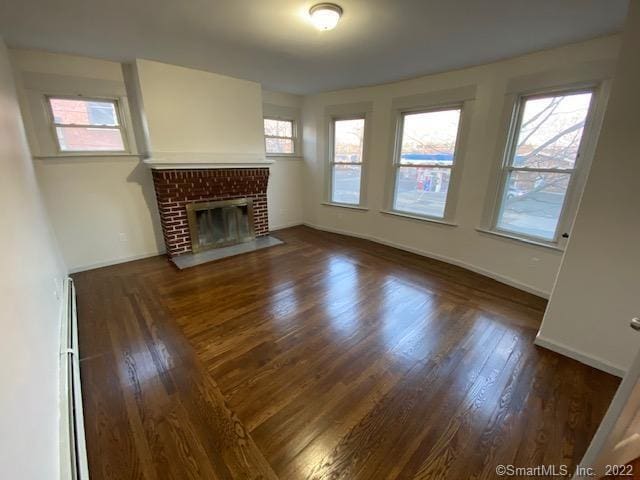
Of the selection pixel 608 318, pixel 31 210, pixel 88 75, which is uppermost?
pixel 88 75

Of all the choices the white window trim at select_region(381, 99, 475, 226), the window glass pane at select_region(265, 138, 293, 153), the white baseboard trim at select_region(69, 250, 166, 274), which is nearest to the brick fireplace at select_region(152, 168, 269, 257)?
the white baseboard trim at select_region(69, 250, 166, 274)

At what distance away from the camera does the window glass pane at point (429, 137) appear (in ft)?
11.6

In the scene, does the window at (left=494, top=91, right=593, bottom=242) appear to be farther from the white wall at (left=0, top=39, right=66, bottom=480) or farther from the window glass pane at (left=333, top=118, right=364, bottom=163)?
the white wall at (left=0, top=39, right=66, bottom=480)

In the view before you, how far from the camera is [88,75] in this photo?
10.1 feet

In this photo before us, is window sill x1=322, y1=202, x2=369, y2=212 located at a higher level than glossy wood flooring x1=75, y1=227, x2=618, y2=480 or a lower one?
higher

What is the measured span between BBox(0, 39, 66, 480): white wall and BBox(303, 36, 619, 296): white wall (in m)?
3.97

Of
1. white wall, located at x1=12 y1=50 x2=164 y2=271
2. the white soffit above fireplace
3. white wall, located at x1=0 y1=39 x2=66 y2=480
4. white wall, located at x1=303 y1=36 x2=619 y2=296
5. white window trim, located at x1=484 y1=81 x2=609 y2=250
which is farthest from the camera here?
the white soffit above fireplace

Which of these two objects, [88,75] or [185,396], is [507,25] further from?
[88,75]

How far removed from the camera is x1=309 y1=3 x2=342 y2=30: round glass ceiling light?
1.91 metres

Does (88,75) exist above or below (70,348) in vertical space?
above

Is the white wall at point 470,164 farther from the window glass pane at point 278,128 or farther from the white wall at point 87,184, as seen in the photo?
the white wall at point 87,184

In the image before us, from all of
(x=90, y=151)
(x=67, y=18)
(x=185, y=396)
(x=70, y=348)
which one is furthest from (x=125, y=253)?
(x=185, y=396)

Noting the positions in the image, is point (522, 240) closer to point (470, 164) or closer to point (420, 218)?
point (470, 164)

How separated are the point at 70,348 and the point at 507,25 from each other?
13.8ft
